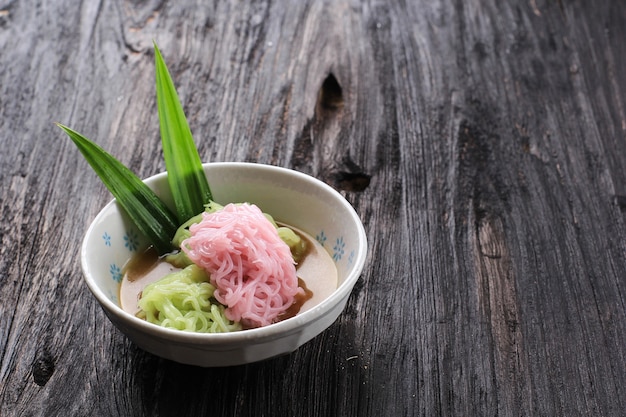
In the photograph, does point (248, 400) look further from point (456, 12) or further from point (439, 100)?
point (456, 12)

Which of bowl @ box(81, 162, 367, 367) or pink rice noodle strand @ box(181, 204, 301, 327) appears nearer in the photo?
bowl @ box(81, 162, 367, 367)

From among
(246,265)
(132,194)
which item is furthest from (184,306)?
(132,194)

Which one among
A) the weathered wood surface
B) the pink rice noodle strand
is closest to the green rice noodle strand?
the pink rice noodle strand

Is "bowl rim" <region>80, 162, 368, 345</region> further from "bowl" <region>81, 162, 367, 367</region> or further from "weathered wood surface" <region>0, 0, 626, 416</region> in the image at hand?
"weathered wood surface" <region>0, 0, 626, 416</region>

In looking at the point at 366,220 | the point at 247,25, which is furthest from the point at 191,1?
the point at 366,220

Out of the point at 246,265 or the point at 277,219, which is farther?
the point at 277,219

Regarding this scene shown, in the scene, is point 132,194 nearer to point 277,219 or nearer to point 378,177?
point 277,219
